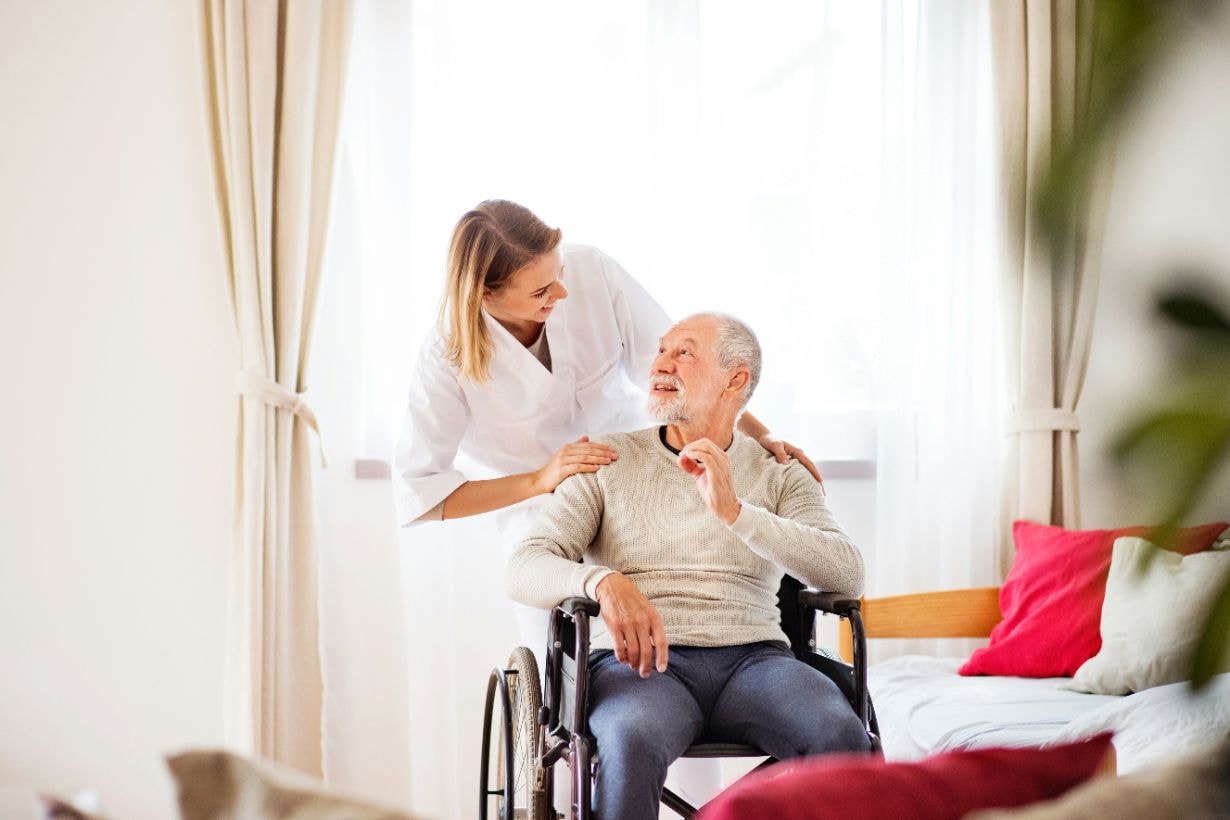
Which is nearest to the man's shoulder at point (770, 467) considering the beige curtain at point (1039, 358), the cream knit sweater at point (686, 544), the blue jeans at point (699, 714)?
the cream knit sweater at point (686, 544)

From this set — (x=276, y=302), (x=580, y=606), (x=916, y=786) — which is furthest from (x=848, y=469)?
(x=916, y=786)

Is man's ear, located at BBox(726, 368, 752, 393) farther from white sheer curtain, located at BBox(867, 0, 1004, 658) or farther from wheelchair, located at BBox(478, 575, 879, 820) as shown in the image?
white sheer curtain, located at BBox(867, 0, 1004, 658)

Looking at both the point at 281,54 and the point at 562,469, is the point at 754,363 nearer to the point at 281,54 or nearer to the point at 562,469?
the point at 562,469

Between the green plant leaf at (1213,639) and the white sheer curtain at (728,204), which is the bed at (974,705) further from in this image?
the green plant leaf at (1213,639)

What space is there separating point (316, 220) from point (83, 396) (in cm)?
81

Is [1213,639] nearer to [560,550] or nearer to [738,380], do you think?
[560,550]

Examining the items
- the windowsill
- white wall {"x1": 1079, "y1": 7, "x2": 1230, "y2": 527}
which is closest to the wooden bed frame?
the windowsill

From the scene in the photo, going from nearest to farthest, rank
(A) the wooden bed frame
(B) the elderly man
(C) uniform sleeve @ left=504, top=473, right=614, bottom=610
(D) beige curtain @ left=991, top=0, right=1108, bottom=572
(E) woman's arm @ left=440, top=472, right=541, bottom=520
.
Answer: (B) the elderly man
(C) uniform sleeve @ left=504, top=473, right=614, bottom=610
(E) woman's arm @ left=440, top=472, right=541, bottom=520
(A) the wooden bed frame
(D) beige curtain @ left=991, top=0, right=1108, bottom=572

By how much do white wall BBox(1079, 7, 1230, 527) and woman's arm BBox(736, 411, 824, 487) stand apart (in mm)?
2044

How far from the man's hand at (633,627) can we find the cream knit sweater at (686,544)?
0.29 ft

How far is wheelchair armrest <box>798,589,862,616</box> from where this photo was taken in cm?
201

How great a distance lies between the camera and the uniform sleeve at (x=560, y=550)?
201 centimetres

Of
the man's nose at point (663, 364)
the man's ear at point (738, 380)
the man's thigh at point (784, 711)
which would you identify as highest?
the man's nose at point (663, 364)

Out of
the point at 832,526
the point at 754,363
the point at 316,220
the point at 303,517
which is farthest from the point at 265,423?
the point at 832,526
